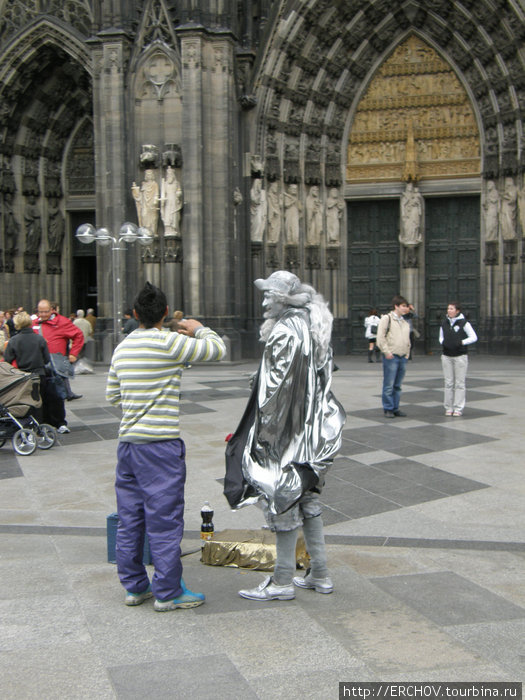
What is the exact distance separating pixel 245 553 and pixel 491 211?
18.8m

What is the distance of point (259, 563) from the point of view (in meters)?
4.55

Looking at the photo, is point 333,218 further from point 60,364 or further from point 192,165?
point 60,364

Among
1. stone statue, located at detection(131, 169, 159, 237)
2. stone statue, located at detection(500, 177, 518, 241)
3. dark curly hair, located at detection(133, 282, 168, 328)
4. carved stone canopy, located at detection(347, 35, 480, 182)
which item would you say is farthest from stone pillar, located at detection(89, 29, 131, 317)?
dark curly hair, located at detection(133, 282, 168, 328)

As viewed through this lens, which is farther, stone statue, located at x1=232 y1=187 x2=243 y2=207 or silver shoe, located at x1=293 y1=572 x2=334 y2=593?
stone statue, located at x1=232 y1=187 x2=243 y2=207

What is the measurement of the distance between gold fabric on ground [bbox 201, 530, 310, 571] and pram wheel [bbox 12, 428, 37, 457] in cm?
417

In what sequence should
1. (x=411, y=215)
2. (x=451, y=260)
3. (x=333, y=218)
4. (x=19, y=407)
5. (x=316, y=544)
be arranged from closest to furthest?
(x=316, y=544), (x=19, y=407), (x=411, y=215), (x=451, y=260), (x=333, y=218)

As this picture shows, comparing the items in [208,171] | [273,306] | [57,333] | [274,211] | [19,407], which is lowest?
[19,407]

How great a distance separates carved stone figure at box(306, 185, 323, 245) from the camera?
2214 cm

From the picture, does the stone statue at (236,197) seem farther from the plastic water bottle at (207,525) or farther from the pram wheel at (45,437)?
the plastic water bottle at (207,525)

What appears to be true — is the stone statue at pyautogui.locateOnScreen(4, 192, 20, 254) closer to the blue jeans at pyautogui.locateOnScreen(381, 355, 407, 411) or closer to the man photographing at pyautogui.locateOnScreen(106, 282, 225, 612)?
the blue jeans at pyautogui.locateOnScreen(381, 355, 407, 411)

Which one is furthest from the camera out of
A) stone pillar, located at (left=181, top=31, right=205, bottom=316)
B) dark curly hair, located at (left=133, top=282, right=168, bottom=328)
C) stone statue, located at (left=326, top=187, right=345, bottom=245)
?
stone statue, located at (left=326, top=187, right=345, bottom=245)

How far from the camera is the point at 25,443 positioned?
8203 mm

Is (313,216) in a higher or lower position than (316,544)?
higher

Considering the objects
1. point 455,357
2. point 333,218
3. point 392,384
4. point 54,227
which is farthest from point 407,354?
point 54,227
